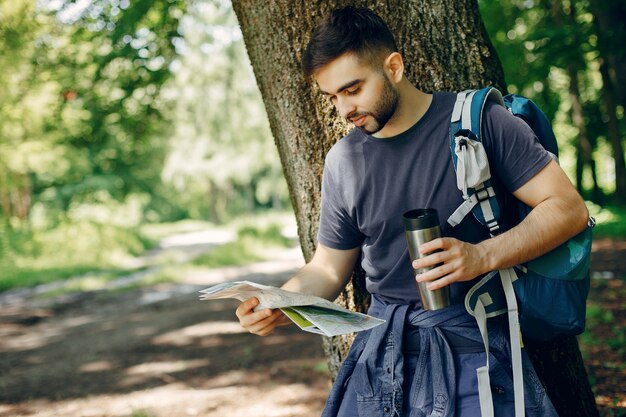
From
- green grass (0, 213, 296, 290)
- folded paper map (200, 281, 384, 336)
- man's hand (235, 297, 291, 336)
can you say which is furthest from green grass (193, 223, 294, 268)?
folded paper map (200, 281, 384, 336)

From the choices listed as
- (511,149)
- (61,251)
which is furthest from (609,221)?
(61,251)

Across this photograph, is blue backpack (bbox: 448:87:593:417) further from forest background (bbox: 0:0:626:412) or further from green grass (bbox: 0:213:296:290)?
green grass (bbox: 0:213:296:290)

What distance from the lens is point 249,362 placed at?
6504 mm

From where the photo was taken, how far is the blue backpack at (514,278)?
1860 mm

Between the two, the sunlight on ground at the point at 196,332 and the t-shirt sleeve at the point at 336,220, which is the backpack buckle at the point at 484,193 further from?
the sunlight on ground at the point at 196,332

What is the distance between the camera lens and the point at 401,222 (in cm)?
205

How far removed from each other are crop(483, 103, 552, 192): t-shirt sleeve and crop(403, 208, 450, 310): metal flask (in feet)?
0.95

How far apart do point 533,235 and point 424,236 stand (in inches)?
13.7

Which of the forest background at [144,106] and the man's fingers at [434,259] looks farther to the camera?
the forest background at [144,106]

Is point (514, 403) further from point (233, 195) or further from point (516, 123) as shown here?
point (233, 195)

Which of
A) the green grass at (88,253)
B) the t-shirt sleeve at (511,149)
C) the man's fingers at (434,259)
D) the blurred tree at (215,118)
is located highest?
the blurred tree at (215,118)

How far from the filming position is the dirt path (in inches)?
201

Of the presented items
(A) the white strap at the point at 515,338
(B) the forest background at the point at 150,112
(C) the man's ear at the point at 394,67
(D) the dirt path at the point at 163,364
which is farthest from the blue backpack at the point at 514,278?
(B) the forest background at the point at 150,112

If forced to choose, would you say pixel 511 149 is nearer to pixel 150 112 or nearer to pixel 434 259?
pixel 434 259
